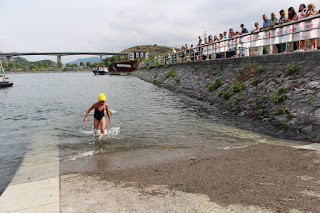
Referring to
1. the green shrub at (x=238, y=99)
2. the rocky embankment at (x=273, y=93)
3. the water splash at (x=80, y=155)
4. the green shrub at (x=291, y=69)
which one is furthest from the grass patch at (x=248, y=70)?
the water splash at (x=80, y=155)

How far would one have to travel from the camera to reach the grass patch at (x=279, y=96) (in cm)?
933

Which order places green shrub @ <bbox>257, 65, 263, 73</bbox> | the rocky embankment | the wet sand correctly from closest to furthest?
1. the wet sand
2. the rocky embankment
3. green shrub @ <bbox>257, 65, 263, 73</bbox>

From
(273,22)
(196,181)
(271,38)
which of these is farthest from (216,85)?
(196,181)

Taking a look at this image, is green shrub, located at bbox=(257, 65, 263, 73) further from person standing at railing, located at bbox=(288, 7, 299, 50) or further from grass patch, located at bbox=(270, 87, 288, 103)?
grass patch, located at bbox=(270, 87, 288, 103)

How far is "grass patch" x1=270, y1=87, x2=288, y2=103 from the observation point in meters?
9.33

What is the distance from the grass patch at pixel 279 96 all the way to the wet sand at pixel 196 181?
286 centimetres

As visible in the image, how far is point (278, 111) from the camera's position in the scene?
9.00m

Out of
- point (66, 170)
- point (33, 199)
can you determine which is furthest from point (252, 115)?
point (33, 199)

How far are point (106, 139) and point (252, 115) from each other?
19.7 ft

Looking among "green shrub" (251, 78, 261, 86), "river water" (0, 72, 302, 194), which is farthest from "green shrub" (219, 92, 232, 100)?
"green shrub" (251, 78, 261, 86)

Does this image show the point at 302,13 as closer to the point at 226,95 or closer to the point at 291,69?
the point at 291,69

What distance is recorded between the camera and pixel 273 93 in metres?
10.1

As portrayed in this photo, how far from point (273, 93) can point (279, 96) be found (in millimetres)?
700

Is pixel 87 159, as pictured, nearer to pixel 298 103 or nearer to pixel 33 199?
pixel 33 199
